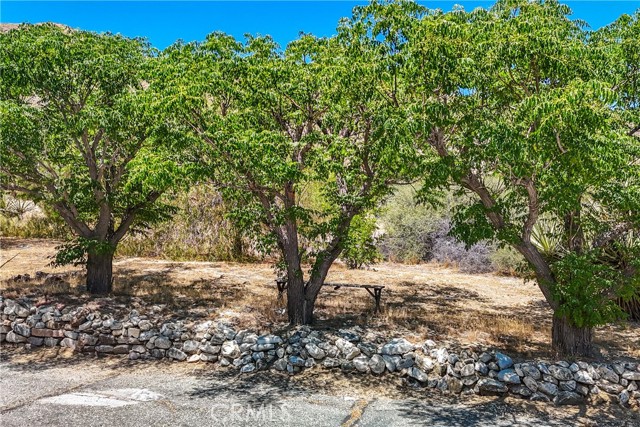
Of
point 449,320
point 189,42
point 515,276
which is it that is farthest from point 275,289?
point 515,276

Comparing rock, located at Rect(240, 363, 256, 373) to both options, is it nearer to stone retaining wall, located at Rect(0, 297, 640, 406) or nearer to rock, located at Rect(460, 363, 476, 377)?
stone retaining wall, located at Rect(0, 297, 640, 406)

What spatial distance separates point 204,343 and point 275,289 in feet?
14.4

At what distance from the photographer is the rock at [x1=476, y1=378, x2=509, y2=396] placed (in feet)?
25.4

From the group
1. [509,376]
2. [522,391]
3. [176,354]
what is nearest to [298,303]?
[176,354]

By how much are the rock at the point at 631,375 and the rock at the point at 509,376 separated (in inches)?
60.6

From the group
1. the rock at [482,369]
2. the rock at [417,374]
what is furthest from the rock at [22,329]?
the rock at [482,369]

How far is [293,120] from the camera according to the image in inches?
368

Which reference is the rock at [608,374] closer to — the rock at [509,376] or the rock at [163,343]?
the rock at [509,376]

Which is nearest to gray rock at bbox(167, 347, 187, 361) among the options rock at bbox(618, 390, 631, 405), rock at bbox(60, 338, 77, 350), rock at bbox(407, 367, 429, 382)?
rock at bbox(60, 338, 77, 350)

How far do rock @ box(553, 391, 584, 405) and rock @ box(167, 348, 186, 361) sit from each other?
19.7 feet

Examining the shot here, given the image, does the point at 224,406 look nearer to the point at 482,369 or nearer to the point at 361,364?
the point at 361,364

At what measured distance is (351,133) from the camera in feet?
31.3

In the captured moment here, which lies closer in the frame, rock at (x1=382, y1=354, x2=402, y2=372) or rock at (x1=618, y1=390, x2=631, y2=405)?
rock at (x1=618, y1=390, x2=631, y2=405)

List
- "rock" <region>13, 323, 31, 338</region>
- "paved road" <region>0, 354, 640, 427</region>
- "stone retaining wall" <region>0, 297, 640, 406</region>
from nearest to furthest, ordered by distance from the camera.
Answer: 1. "paved road" <region>0, 354, 640, 427</region>
2. "stone retaining wall" <region>0, 297, 640, 406</region>
3. "rock" <region>13, 323, 31, 338</region>
